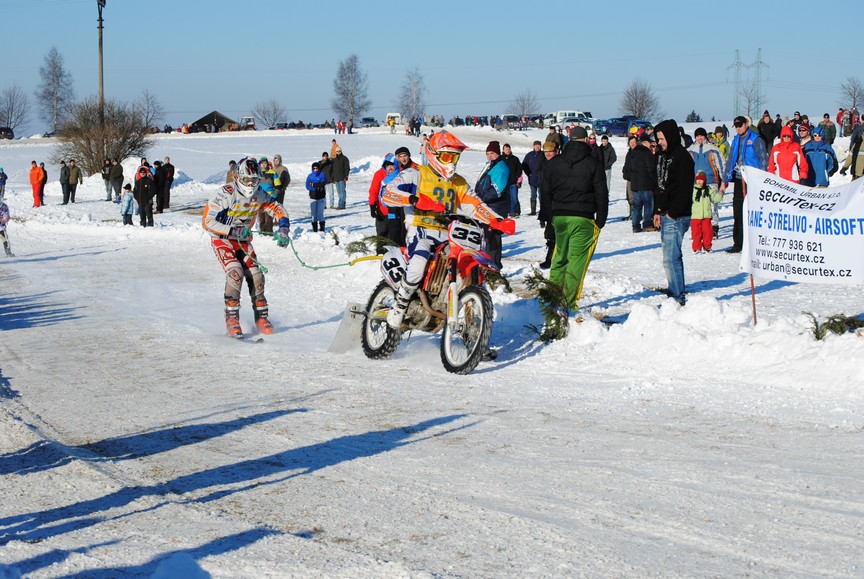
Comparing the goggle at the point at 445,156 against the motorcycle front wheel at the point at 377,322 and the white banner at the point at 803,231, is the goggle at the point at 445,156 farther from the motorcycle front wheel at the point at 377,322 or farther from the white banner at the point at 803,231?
the white banner at the point at 803,231

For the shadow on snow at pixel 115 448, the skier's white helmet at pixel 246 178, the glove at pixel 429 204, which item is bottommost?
the shadow on snow at pixel 115 448

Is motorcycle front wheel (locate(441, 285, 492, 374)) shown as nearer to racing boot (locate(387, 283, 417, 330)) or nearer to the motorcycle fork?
the motorcycle fork

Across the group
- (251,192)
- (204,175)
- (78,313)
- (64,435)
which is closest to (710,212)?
(251,192)

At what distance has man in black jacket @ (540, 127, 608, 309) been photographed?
444 inches

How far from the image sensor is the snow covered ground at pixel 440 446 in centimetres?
455

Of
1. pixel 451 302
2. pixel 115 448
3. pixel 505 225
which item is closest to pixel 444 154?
pixel 505 225

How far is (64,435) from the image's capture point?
696cm

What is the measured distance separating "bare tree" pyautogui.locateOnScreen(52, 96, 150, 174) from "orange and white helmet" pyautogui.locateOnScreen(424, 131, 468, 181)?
39.9 meters

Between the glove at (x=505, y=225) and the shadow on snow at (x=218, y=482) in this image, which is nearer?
the shadow on snow at (x=218, y=482)

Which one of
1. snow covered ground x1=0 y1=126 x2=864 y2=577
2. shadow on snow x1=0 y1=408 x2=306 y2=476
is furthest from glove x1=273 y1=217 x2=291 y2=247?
shadow on snow x1=0 y1=408 x2=306 y2=476

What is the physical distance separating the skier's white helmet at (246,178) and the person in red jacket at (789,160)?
7958 mm

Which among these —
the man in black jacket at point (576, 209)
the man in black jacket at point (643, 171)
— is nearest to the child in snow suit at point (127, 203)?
the man in black jacket at point (643, 171)

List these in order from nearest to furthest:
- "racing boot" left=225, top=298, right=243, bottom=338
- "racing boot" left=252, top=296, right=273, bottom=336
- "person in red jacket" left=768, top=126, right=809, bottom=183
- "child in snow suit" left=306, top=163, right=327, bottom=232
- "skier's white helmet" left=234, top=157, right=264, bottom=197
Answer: "racing boot" left=225, top=298, right=243, bottom=338, "skier's white helmet" left=234, top=157, right=264, bottom=197, "racing boot" left=252, top=296, right=273, bottom=336, "person in red jacket" left=768, top=126, right=809, bottom=183, "child in snow suit" left=306, top=163, right=327, bottom=232

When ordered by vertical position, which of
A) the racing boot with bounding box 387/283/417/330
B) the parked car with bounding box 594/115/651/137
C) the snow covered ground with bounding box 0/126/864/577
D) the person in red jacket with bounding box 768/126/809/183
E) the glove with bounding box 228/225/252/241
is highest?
the parked car with bounding box 594/115/651/137
